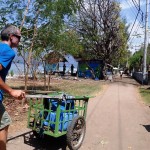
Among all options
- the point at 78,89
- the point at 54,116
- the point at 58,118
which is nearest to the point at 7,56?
the point at 58,118

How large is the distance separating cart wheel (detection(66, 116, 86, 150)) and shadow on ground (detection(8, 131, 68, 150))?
259 millimetres

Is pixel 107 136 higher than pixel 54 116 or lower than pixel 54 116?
Answer: lower

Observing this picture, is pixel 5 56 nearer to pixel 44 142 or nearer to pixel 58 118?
pixel 58 118

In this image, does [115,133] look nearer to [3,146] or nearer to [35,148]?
[35,148]

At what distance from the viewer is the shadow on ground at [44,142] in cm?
620

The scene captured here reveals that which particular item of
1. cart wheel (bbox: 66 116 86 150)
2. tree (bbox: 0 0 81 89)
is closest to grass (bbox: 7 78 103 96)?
tree (bbox: 0 0 81 89)

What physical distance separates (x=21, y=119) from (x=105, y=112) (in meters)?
3.73

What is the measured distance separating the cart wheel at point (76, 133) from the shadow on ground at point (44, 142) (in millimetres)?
259

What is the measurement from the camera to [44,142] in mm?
6457

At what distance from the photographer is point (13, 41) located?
403 cm

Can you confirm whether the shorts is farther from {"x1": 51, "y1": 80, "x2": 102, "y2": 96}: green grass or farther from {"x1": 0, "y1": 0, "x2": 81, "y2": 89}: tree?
{"x1": 51, "y1": 80, "x2": 102, "y2": 96}: green grass

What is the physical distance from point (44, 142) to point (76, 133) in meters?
0.78

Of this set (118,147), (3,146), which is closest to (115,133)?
(118,147)

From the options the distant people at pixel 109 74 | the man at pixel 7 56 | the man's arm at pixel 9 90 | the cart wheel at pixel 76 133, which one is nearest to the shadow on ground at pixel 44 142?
the cart wheel at pixel 76 133
